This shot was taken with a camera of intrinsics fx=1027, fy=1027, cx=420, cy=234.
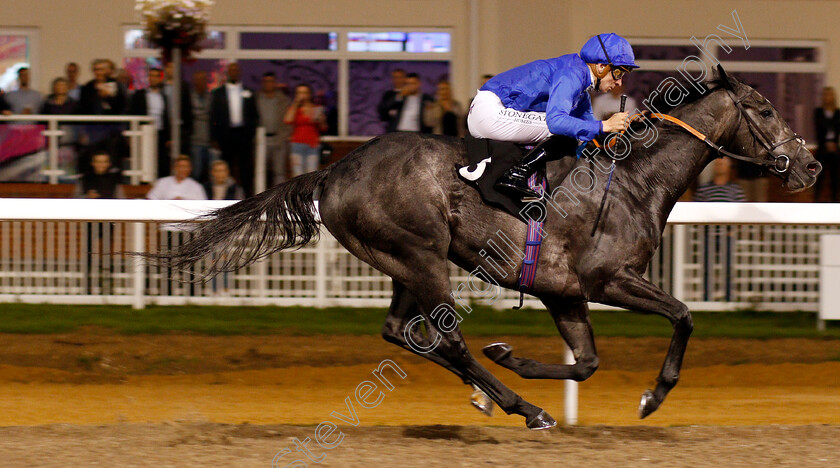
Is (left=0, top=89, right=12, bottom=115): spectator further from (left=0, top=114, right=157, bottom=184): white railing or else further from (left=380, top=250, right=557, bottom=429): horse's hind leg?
(left=380, top=250, right=557, bottom=429): horse's hind leg

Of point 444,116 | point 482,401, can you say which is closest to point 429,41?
point 444,116

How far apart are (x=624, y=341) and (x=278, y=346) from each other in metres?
2.17

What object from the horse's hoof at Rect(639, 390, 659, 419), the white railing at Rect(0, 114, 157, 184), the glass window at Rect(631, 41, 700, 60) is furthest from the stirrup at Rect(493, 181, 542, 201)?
the glass window at Rect(631, 41, 700, 60)

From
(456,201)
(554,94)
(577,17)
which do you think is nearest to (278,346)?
(456,201)

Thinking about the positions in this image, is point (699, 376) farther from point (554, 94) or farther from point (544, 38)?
point (544, 38)

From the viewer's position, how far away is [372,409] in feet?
17.9

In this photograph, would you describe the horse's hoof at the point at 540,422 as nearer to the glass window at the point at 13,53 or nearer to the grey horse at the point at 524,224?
the grey horse at the point at 524,224

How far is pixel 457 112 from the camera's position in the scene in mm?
8203

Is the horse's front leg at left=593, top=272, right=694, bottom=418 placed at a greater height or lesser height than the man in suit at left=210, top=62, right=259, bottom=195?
lesser

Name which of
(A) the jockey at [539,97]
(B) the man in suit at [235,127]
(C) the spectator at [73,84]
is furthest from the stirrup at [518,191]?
(C) the spectator at [73,84]

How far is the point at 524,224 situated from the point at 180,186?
357cm

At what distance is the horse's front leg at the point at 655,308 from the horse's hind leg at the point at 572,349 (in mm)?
251

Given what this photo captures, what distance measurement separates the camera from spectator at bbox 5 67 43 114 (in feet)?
28.6

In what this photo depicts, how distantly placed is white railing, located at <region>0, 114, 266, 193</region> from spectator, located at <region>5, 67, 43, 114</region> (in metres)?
0.59
